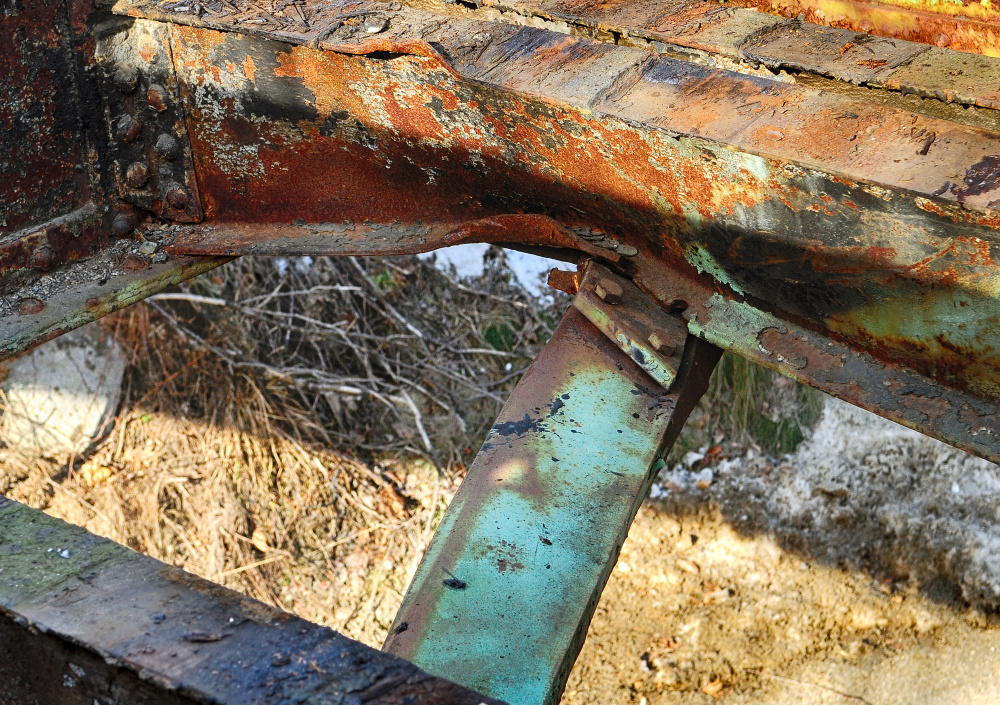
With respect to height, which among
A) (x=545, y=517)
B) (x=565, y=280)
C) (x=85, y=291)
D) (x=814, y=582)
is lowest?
(x=545, y=517)

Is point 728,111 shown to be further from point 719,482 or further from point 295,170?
point 719,482

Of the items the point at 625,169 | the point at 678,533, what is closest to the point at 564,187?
the point at 625,169

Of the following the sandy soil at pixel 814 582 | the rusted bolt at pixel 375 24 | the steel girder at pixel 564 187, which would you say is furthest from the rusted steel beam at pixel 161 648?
the sandy soil at pixel 814 582

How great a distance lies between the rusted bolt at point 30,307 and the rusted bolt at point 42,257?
11 centimetres

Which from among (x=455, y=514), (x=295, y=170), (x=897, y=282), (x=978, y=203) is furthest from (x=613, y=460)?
(x=295, y=170)

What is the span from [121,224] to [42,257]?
216 mm

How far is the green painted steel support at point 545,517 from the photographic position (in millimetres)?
1454

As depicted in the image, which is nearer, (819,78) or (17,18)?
(819,78)

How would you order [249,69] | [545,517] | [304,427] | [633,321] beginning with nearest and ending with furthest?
[545,517] < [633,321] < [249,69] < [304,427]

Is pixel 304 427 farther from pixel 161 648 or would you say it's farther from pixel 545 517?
pixel 161 648

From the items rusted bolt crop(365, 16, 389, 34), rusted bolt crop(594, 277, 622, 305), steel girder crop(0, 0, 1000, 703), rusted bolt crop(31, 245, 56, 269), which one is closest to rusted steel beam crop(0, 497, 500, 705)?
steel girder crop(0, 0, 1000, 703)

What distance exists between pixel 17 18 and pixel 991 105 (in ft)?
6.67

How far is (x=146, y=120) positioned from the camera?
214cm

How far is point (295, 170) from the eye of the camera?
2.19m
